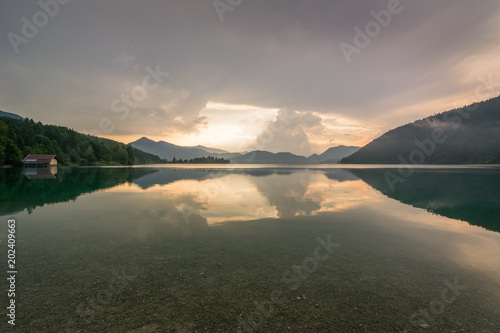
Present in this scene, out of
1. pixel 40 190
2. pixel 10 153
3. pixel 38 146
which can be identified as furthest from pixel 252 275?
pixel 38 146

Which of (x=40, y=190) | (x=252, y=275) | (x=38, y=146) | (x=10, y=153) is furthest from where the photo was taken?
(x=38, y=146)

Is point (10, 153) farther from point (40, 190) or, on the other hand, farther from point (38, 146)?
point (40, 190)

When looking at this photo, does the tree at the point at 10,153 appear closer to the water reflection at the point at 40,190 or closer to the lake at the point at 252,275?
the water reflection at the point at 40,190

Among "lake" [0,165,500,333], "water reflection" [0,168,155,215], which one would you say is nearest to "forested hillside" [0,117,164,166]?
"water reflection" [0,168,155,215]

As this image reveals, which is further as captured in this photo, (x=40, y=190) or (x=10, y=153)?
(x=10, y=153)

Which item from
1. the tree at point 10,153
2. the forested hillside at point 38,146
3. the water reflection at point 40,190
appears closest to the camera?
the water reflection at point 40,190

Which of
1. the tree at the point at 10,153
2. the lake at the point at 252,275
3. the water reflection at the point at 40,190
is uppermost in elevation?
the tree at the point at 10,153

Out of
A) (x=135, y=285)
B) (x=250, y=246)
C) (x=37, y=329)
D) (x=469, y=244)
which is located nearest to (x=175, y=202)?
(x=250, y=246)

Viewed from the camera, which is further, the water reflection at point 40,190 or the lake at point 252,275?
the water reflection at point 40,190

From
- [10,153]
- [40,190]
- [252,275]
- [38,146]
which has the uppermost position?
[38,146]

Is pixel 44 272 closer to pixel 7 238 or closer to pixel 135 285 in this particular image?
pixel 135 285

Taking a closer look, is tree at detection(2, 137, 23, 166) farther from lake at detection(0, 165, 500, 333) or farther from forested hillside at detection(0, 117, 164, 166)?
lake at detection(0, 165, 500, 333)

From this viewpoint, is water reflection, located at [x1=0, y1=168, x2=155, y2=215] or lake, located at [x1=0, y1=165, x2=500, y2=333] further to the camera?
water reflection, located at [x1=0, y1=168, x2=155, y2=215]

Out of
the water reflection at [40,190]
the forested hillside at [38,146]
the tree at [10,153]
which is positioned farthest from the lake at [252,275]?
the forested hillside at [38,146]
